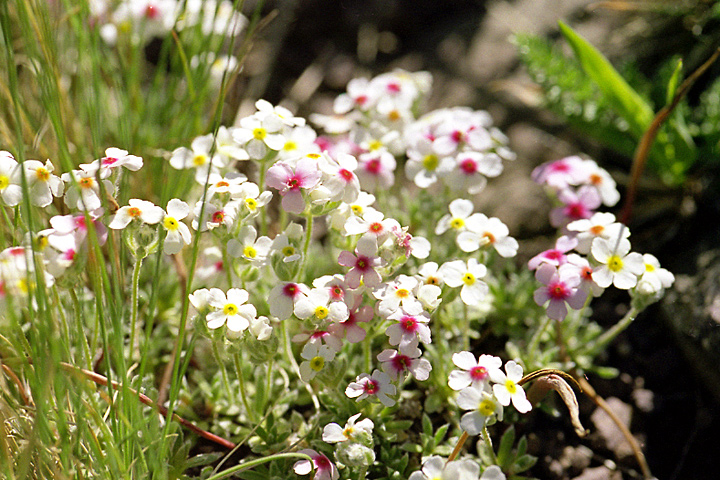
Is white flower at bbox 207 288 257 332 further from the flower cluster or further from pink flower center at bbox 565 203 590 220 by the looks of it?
pink flower center at bbox 565 203 590 220

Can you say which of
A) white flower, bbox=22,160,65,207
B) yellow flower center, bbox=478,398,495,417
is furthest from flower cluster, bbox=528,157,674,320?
white flower, bbox=22,160,65,207

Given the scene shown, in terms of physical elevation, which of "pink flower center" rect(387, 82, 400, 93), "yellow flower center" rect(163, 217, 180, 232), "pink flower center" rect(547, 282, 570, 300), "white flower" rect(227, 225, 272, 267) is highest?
"yellow flower center" rect(163, 217, 180, 232)

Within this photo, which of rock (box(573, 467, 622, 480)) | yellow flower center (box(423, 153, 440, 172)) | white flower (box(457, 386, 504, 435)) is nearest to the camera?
white flower (box(457, 386, 504, 435))

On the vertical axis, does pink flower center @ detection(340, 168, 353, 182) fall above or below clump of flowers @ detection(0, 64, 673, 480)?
above

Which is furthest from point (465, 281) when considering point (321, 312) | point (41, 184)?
point (41, 184)

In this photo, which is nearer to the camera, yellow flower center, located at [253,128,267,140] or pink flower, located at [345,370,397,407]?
pink flower, located at [345,370,397,407]

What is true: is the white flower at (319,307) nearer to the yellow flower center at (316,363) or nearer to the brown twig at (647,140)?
the yellow flower center at (316,363)
